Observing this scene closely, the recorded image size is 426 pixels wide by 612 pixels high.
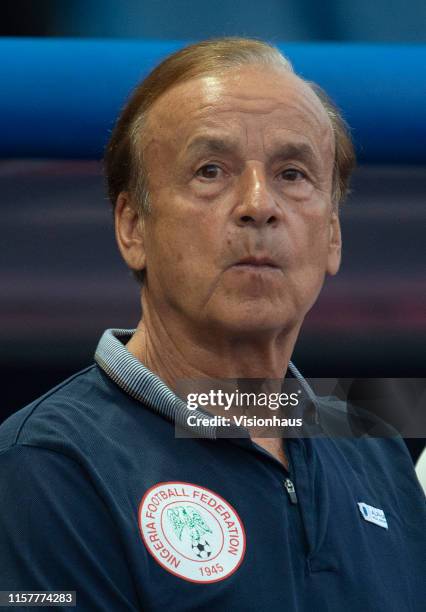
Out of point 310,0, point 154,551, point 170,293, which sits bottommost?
point 154,551

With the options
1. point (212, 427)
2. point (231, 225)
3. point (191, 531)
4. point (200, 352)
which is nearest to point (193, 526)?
point (191, 531)

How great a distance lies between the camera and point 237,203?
146 centimetres

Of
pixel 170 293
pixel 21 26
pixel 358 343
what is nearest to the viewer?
pixel 170 293

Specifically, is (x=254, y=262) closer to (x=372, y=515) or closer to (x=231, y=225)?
(x=231, y=225)

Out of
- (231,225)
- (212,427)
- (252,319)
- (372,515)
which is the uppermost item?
(231,225)

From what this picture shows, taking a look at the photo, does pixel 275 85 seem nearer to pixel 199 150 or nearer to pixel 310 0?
pixel 199 150

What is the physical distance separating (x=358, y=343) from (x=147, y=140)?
2.17ft

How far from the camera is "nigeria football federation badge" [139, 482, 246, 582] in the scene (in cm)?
127

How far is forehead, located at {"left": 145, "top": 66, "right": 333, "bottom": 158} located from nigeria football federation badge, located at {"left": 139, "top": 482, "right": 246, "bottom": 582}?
0.49 meters

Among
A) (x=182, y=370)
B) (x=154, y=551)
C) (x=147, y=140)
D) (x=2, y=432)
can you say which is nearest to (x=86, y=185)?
(x=147, y=140)

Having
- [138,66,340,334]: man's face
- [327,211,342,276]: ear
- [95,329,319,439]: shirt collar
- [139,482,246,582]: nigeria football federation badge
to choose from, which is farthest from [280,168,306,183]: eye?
[139,482,246,582]: nigeria football federation badge

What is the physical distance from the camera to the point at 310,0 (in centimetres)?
245

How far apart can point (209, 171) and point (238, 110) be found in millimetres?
95

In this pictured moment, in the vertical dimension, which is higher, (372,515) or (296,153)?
(296,153)
